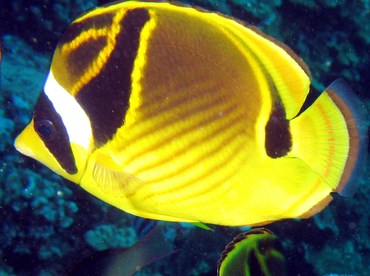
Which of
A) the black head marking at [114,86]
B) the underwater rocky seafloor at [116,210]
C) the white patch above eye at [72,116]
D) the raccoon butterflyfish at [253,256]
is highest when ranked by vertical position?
the black head marking at [114,86]

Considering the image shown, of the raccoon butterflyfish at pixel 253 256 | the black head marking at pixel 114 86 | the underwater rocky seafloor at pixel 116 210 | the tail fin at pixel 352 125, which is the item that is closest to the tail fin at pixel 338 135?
the tail fin at pixel 352 125

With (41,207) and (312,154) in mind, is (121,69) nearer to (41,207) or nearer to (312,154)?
(312,154)

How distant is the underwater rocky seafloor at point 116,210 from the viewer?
9.07ft

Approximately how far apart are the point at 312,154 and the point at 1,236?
2465 mm

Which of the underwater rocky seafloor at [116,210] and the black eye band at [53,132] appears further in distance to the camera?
the underwater rocky seafloor at [116,210]

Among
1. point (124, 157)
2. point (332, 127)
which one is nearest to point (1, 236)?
point (124, 157)

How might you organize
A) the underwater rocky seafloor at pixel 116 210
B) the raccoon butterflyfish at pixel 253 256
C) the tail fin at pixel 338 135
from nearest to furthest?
the tail fin at pixel 338 135
the raccoon butterflyfish at pixel 253 256
the underwater rocky seafloor at pixel 116 210

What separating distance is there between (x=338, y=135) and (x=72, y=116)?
A: 2.11ft

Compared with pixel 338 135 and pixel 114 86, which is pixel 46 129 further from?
pixel 338 135

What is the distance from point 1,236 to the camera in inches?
106

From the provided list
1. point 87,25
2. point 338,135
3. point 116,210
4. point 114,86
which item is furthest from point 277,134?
point 116,210

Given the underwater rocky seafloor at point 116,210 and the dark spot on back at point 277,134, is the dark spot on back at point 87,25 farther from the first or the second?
the underwater rocky seafloor at point 116,210

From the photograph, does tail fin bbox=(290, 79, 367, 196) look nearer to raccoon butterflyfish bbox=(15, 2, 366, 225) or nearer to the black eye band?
raccoon butterflyfish bbox=(15, 2, 366, 225)

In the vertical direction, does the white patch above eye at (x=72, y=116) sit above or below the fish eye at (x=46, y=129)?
above
